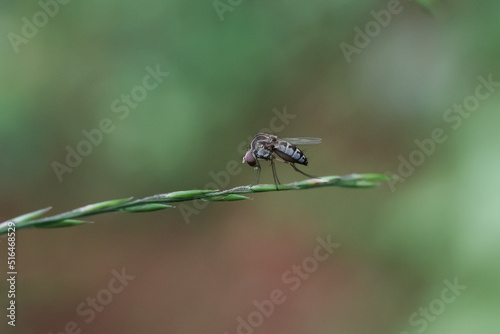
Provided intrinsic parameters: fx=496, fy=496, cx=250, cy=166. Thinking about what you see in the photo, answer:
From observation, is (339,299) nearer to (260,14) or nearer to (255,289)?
(255,289)

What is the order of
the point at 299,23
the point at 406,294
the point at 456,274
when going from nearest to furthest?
1. the point at 456,274
2. the point at 406,294
3. the point at 299,23

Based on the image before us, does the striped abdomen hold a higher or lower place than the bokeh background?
lower

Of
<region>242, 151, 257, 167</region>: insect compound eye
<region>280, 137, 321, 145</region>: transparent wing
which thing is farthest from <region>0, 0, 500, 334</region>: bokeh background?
<region>242, 151, 257, 167</region>: insect compound eye

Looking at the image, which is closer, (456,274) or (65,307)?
(456,274)

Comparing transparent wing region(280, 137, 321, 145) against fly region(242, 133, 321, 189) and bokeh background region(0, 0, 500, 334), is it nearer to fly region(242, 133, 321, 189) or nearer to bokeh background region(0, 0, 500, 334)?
fly region(242, 133, 321, 189)

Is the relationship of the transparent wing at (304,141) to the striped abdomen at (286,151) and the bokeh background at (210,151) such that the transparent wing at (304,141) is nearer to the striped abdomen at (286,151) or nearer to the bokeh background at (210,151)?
the striped abdomen at (286,151)

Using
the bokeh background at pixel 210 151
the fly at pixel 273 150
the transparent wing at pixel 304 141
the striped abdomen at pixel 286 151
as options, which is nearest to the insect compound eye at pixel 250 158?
the fly at pixel 273 150

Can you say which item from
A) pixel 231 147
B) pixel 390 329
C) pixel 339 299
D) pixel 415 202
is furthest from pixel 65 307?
pixel 415 202

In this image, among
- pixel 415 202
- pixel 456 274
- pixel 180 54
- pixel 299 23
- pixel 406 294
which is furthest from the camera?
pixel 299 23

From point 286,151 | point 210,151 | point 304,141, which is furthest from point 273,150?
point 210,151
